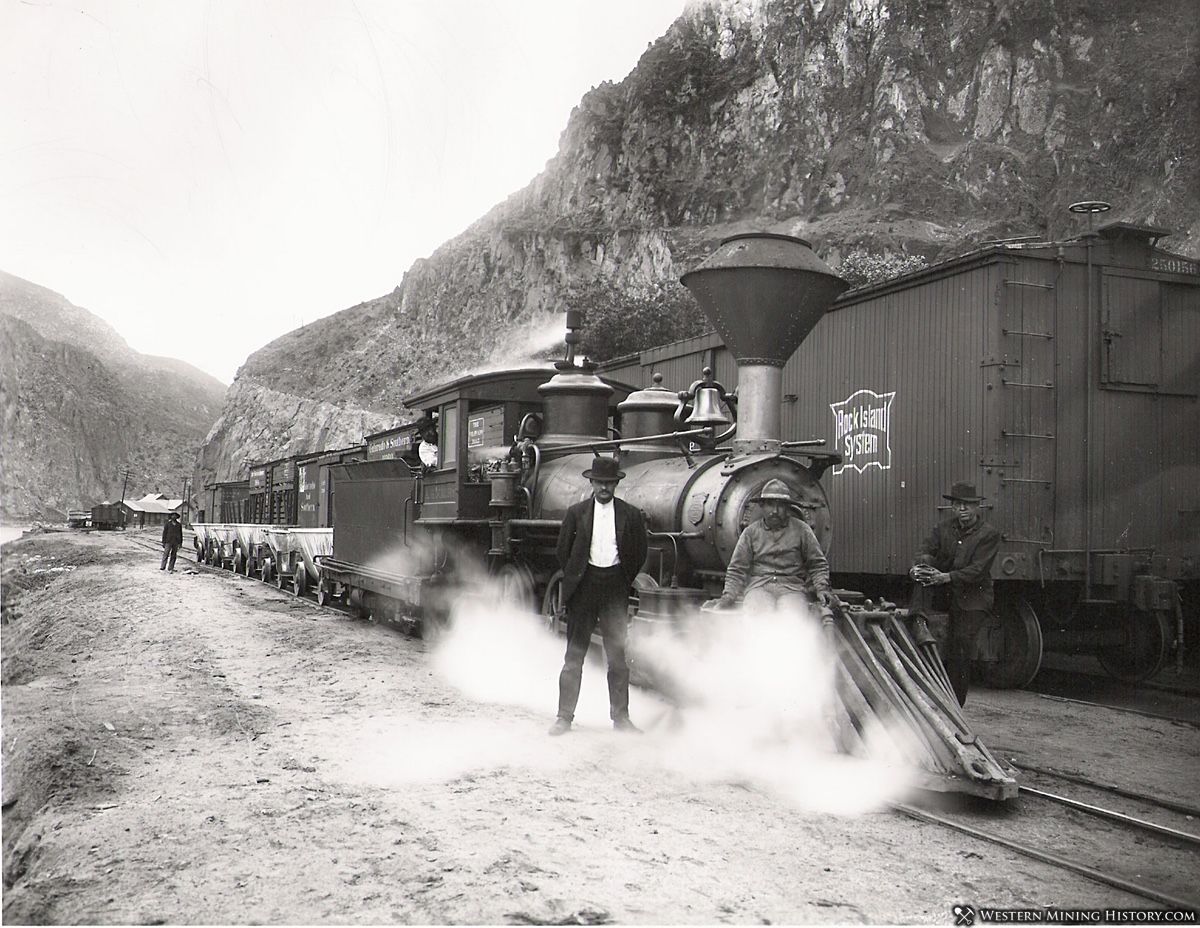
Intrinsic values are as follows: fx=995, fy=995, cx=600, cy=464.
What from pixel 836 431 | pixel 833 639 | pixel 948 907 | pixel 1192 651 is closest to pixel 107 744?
pixel 833 639

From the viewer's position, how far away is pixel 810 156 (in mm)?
62125

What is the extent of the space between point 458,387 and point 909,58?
59.3 metres

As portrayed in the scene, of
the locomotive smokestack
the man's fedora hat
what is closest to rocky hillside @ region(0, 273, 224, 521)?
the locomotive smokestack

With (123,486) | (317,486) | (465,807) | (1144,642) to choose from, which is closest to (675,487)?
(465,807)

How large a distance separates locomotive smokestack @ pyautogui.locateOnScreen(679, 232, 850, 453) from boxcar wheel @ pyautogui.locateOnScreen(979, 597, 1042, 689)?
3.37m

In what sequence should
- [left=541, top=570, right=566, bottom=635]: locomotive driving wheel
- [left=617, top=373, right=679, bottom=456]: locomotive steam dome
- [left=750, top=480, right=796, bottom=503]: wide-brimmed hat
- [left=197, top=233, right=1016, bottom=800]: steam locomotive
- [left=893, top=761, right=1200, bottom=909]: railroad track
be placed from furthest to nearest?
[left=617, top=373, right=679, bottom=456]: locomotive steam dome
[left=541, top=570, right=566, bottom=635]: locomotive driving wheel
[left=750, top=480, right=796, bottom=503]: wide-brimmed hat
[left=197, top=233, right=1016, bottom=800]: steam locomotive
[left=893, top=761, right=1200, bottom=909]: railroad track

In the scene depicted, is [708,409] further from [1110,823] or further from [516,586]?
[1110,823]

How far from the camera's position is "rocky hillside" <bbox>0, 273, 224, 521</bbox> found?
5888 centimetres

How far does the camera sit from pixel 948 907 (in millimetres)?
3514

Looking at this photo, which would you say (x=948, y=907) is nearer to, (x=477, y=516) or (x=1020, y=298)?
(x=1020, y=298)

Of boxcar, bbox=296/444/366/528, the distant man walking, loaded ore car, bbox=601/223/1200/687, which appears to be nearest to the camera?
loaded ore car, bbox=601/223/1200/687

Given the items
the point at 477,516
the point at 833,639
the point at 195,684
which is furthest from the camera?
the point at 477,516

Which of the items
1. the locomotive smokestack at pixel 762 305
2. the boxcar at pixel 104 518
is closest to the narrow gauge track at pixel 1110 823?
the locomotive smokestack at pixel 762 305

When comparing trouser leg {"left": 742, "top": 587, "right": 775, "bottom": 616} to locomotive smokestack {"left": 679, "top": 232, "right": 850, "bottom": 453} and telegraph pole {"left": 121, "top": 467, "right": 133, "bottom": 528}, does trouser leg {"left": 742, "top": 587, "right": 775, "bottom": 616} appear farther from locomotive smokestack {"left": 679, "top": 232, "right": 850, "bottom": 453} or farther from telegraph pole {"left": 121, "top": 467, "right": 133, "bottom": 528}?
telegraph pole {"left": 121, "top": 467, "right": 133, "bottom": 528}
